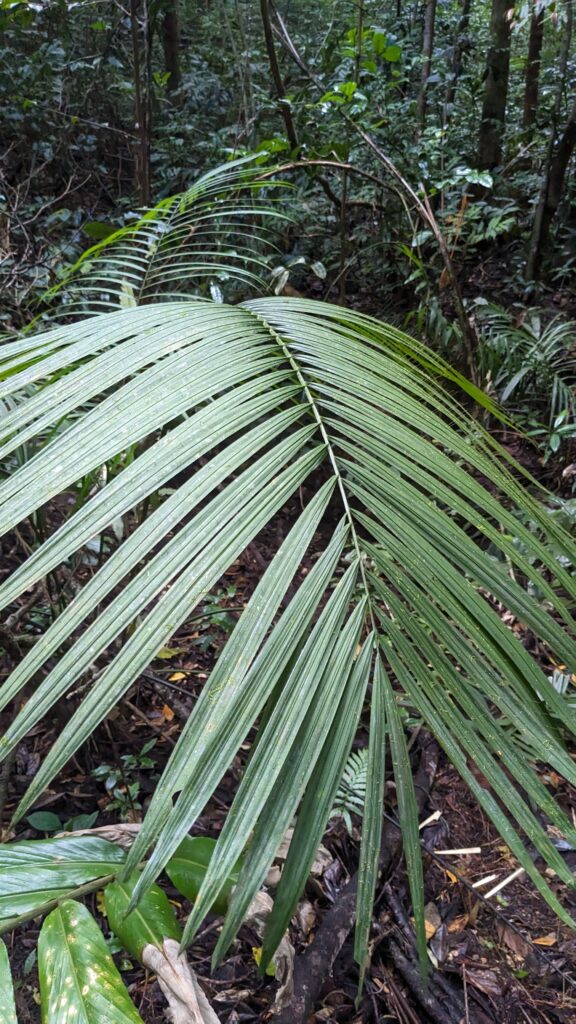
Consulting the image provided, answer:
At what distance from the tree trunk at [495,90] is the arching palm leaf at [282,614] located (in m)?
3.88

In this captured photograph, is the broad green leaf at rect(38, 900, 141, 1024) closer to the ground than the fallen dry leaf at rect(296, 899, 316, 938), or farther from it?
farther from it

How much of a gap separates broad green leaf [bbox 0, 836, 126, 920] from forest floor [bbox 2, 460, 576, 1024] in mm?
383

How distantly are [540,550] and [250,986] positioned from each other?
0.82 metres

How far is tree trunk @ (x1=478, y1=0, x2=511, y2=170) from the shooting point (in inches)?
138

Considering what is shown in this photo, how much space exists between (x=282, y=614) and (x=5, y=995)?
31cm

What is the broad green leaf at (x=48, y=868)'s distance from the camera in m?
0.54

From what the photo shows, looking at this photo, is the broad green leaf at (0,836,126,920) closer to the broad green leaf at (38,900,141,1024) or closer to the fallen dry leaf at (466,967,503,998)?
the broad green leaf at (38,900,141,1024)

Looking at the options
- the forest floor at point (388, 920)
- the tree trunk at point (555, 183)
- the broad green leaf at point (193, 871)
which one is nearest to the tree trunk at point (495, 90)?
the tree trunk at point (555, 183)

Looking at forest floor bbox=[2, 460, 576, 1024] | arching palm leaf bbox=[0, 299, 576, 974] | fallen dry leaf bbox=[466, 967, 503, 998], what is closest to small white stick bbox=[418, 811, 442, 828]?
forest floor bbox=[2, 460, 576, 1024]

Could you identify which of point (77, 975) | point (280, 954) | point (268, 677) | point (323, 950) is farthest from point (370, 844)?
point (323, 950)

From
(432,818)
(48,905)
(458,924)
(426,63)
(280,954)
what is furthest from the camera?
(426,63)

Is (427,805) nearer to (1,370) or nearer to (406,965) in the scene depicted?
(406,965)

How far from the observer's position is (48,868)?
592 mm

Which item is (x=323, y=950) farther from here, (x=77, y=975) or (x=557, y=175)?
(x=557, y=175)
